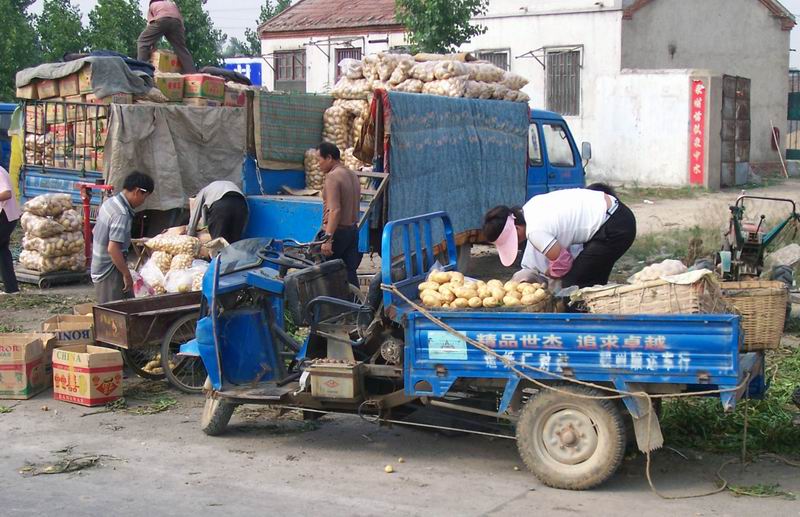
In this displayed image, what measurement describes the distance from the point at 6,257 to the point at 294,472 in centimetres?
668

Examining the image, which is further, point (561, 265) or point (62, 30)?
point (62, 30)

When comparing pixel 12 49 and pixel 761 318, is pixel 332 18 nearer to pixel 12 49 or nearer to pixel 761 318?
pixel 12 49

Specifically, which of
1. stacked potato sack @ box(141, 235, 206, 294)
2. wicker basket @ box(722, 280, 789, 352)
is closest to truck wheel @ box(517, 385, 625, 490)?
wicker basket @ box(722, 280, 789, 352)

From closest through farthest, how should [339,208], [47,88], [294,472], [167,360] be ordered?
[294,472], [167,360], [339,208], [47,88]

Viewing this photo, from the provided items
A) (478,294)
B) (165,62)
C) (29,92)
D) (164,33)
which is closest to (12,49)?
(164,33)

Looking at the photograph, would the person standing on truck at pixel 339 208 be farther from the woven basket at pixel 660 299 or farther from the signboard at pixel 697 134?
the signboard at pixel 697 134

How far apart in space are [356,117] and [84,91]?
353cm

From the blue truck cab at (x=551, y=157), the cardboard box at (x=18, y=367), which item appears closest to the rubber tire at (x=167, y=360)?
the cardboard box at (x=18, y=367)

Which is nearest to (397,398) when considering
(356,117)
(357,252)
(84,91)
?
(357,252)

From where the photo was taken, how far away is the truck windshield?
550 inches

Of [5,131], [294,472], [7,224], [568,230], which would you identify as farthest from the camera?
[5,131]

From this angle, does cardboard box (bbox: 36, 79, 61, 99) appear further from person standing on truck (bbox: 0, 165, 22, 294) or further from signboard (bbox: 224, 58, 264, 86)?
signboard (bbox: 224, 58, 264, 86)

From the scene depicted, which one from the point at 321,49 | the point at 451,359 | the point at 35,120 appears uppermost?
the point at 321,49

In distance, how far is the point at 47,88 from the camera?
13.3m
